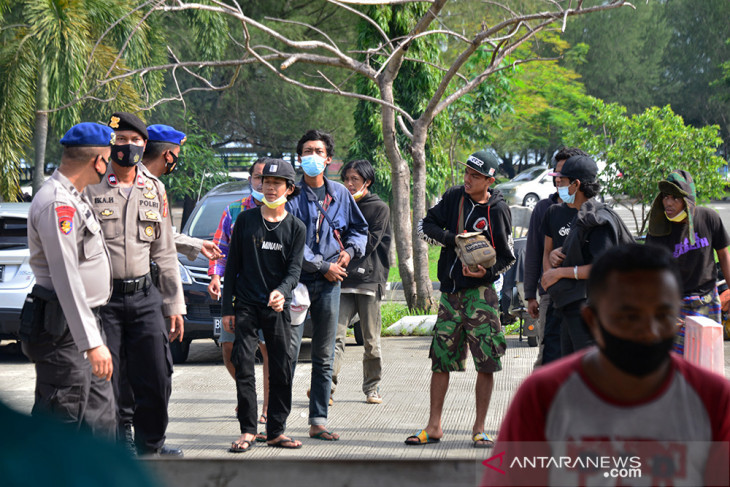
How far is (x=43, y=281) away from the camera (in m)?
4.37

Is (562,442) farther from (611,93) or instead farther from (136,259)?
(611,93)

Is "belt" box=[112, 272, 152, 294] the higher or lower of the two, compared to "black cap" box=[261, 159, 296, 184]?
lower

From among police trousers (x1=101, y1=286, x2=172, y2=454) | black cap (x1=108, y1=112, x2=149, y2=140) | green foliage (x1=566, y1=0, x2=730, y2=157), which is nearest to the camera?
police trousers (x1=101, y1=286, x2=172, y2=454)

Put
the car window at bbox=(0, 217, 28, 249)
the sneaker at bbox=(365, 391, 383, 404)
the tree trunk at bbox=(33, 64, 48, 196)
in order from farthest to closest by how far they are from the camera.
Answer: the tree trunk at bbox=(33, 64, 48, 196)
the car window at bbox=(0, 217, 28, 249)
the sneaker at bbox=(365, 391, 383, 404)

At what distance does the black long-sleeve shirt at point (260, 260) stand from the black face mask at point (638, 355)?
387 cm

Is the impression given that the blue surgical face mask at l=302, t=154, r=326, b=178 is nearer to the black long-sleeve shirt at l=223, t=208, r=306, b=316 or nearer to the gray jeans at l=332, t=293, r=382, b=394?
the black long-sleeve shirt at l=223, t=208, r=306, b=316

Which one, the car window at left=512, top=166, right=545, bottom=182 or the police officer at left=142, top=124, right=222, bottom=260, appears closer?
the police officer at left=142, top=124, right=222, bottom=260

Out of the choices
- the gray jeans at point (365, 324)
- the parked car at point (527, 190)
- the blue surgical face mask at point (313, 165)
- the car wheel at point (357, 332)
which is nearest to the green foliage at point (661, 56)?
the parked car at point (527, 190)

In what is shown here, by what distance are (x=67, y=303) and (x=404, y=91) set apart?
43.5 feet

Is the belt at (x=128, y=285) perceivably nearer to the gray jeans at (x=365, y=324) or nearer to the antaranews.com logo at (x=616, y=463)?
the gray jeans at (x=365, y=324)

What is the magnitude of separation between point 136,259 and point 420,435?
221cm

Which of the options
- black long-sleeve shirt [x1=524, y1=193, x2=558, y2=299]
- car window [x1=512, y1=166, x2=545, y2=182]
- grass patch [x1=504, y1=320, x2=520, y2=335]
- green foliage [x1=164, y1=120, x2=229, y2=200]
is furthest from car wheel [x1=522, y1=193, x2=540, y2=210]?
black long-sleeve shirt [x1=524, y1=193, x2=558, y2=299]

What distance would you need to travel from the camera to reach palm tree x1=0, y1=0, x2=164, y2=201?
15.2 m

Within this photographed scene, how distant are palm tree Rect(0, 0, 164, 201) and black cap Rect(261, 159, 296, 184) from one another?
984 centimetres
